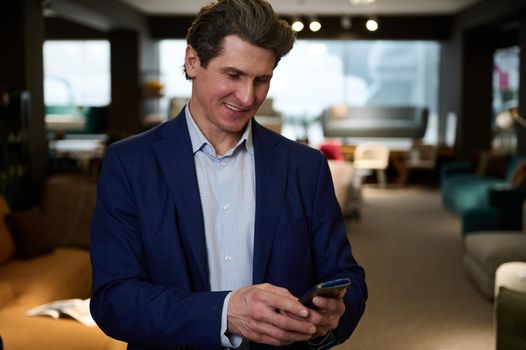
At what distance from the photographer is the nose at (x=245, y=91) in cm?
145

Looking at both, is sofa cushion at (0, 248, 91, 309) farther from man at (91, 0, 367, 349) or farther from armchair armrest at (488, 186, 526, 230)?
armchair armrest at (488, 186, 526, 230)

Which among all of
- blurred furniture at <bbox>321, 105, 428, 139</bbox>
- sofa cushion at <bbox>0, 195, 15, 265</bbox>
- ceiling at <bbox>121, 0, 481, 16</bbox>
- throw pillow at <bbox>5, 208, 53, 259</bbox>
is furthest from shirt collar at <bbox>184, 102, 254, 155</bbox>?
blurred furniture at <bbox>321, 105, 428, 139</bbox>

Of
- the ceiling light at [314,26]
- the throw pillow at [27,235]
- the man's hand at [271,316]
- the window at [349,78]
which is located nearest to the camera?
the man's hand at [271,316]

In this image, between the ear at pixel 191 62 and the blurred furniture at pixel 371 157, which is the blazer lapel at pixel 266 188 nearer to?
the ear at pixel 191 62

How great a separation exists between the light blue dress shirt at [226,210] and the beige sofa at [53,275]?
2.03m

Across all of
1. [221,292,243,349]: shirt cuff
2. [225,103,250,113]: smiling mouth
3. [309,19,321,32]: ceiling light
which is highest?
[309,19,321,32]: ceiling light

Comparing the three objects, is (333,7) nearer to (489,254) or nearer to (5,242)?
(489,254)

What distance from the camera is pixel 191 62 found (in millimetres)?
1526

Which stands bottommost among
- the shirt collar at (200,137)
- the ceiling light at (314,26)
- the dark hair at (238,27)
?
the shirt collar at (200,137)

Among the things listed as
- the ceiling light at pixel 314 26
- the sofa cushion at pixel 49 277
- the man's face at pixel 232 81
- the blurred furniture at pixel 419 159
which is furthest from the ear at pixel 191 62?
the blurred furniture at pixel 419 159

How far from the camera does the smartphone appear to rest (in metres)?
1.27

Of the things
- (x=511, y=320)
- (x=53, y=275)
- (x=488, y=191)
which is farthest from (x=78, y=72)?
(x=511, y=320)

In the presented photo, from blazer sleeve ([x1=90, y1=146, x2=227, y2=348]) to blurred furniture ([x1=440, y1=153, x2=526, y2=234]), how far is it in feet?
21.0

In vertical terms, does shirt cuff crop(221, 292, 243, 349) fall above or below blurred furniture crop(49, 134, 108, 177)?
above
